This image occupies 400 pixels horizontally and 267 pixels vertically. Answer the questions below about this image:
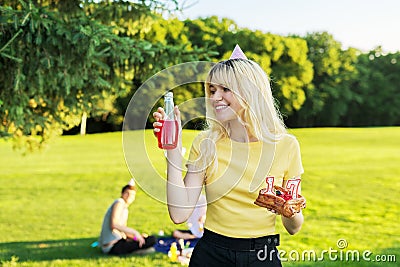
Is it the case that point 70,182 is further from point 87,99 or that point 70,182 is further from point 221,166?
point 221,166

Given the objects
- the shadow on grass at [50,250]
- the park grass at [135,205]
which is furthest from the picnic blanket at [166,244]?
the shadow on grass at [50,250]

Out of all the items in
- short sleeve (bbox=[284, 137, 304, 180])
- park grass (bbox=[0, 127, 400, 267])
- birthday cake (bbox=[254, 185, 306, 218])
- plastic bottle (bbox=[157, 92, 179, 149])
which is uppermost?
plastic bottle (bbox=[157, 92, 179, 149])

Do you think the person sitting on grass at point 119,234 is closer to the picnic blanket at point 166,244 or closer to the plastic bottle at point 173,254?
the picnic blanket at point 166,244

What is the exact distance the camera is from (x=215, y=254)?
6.61 ft

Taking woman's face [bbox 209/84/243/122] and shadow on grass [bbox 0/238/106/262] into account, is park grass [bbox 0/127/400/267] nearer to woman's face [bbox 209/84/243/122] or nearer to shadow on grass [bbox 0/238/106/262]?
shadow on grass [bbox 0/238/106/262]

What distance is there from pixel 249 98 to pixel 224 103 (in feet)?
0.32

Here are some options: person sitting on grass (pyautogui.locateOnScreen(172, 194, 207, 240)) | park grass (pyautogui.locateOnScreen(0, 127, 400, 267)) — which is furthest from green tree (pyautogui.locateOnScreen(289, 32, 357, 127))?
person sitting on grass (pyautogui.locateOnScreen(172, 194, 207, 240))

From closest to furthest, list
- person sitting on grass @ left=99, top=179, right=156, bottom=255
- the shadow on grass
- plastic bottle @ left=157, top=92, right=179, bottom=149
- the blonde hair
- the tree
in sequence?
plastic bottle @ left=157, top=92, right=179, bottom=149 → the blonde hair → the tree → person sitting on grass @ left=99, top=179, right=156, bottom=255 → the shadow on grass

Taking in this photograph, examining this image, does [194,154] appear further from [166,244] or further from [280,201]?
[166,244]

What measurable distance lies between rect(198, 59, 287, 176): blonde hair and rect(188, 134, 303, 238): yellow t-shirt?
4 centimetres

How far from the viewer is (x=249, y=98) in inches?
76.6

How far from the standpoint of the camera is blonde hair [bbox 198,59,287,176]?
1.95 metres

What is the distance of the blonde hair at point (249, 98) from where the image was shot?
1.95 metres

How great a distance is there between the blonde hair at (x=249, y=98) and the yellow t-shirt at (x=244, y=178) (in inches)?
1.4
